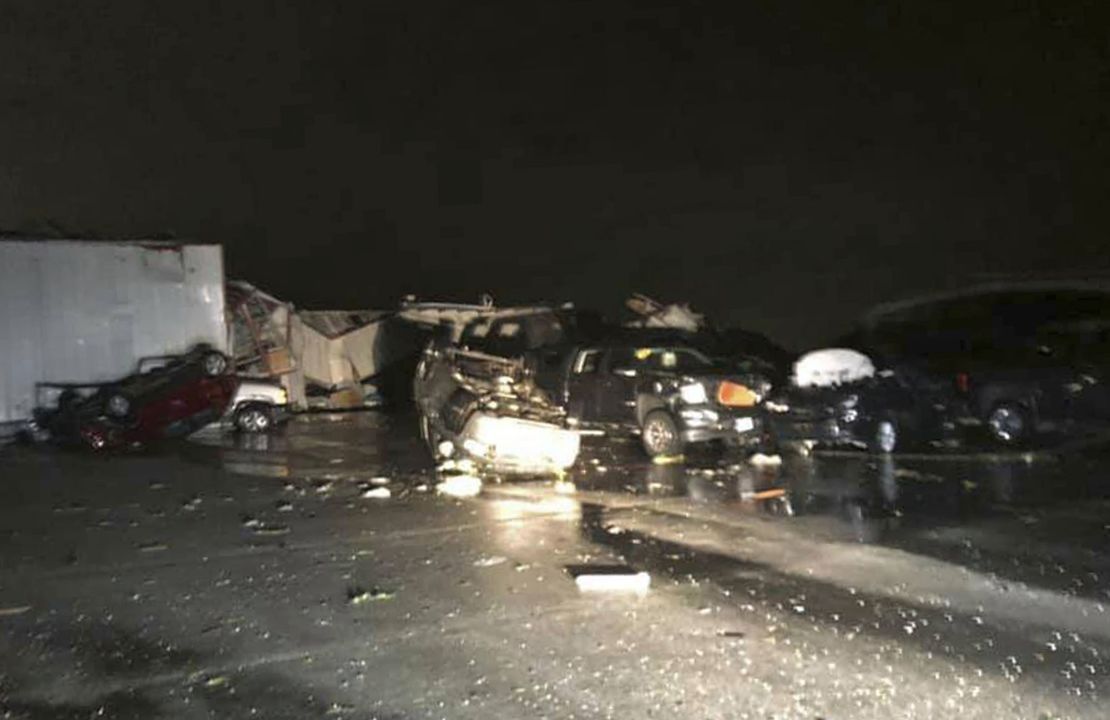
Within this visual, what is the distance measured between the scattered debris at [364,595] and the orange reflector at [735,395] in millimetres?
7516

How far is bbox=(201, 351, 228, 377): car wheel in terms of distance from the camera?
1817cm

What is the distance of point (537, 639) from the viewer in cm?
636

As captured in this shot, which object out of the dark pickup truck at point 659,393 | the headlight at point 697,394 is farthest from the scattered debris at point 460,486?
the headlight at point 697,394

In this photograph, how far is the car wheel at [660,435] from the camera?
1436cm

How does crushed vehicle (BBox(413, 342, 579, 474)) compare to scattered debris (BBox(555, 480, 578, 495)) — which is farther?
crushed vehicle (BBox(413, 342, 579, 474))

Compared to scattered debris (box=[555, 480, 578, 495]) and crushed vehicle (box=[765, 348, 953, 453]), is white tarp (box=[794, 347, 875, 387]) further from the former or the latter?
scattered debris (box=[555, 480, 578, 495])

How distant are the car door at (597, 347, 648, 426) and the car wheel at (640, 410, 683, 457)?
1.69 ft

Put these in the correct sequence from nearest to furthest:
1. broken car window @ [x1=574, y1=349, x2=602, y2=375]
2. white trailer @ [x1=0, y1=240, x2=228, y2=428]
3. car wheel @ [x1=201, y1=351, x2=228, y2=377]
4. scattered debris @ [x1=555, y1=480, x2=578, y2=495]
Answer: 1. scattered debris @ [x1=555, y1=480, x2=578, y2=495]
2. broken car window @ [x1=574, y1=349, x2=602, y2=375]
3. white trailer @ [x1=0, y1=240, x2=228, y2=428]
4. car wheel @ [x1=201, y1=351, x2=228, y2=377]

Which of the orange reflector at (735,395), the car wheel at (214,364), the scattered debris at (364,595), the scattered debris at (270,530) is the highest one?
the car wheel at (214,364)

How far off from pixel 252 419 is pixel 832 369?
33.1ft

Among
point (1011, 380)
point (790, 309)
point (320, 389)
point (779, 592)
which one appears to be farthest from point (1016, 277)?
point (779, 592)

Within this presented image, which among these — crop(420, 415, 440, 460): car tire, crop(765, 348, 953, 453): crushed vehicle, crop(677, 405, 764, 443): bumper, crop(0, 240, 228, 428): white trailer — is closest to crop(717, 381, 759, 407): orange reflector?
crop(677, 405, 764, 443): bumper

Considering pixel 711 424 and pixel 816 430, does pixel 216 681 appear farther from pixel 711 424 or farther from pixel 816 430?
pixel 816 430

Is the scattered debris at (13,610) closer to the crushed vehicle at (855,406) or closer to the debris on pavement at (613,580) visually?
the debris on pavement at (613,580)
